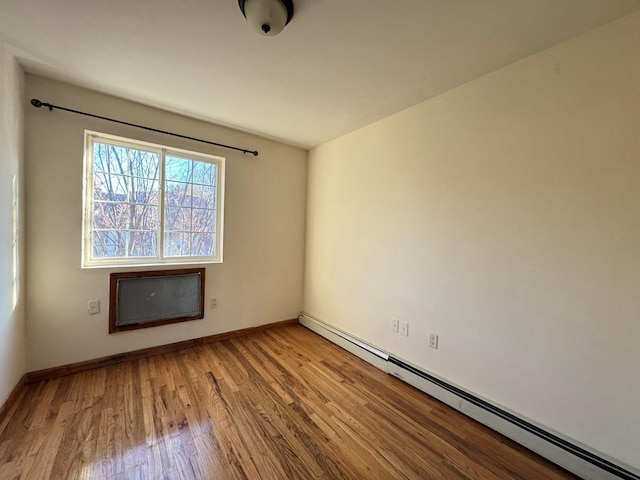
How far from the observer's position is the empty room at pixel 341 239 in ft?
4.25

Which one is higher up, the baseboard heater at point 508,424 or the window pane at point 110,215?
the window pane at point 110,215

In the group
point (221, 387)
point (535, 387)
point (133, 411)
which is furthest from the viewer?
point (221, 387)

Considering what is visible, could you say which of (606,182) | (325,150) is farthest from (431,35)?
(325,150)

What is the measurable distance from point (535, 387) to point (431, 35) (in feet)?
6.93

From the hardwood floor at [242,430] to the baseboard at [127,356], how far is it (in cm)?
7

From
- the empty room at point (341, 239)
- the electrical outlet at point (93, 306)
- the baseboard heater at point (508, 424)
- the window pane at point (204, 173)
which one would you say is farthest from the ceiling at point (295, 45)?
the baseboard heater at point (508, 424)

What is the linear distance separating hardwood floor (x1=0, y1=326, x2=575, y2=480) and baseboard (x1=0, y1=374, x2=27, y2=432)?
0.13ft

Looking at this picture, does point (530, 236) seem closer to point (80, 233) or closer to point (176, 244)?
point (176, 244)

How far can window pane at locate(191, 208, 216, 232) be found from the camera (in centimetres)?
273

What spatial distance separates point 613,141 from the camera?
1.28 m

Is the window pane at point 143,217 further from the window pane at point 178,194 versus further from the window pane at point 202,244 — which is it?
the window pane at point 202,244

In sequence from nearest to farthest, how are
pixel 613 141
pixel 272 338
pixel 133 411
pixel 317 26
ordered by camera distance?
pixel 613 141, pixel 317 26, pixel 133 411, pixel 272 338

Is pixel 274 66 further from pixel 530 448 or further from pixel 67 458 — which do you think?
pixel 530 448

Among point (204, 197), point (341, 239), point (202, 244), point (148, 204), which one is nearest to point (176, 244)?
point (202, 244)
